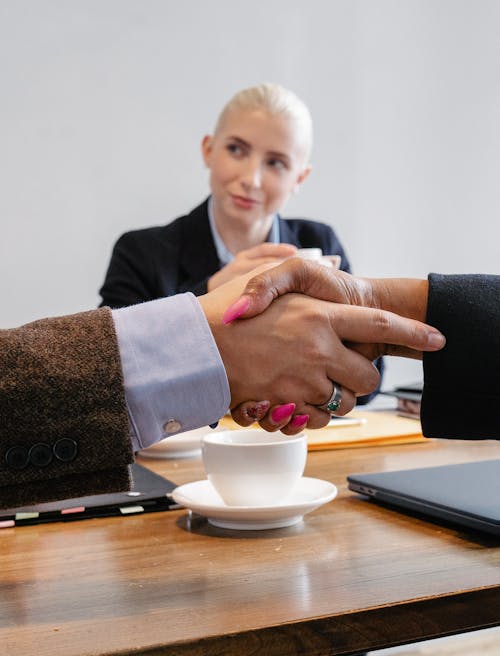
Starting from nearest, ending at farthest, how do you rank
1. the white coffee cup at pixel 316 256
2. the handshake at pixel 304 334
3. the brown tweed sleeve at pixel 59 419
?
the brown tweed sleeve at pixel 59 419
the handshake at pixel 304 334
the white coffee cup at pixel 316 256

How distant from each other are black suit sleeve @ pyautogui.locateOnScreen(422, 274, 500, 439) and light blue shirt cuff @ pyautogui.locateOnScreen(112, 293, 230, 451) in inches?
9.2

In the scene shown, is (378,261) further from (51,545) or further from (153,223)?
(51,545)

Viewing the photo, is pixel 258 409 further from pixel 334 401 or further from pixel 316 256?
pixel 316 256

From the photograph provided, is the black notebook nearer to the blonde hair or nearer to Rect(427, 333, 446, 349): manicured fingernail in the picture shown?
Rect(427, 333, 446, 349): manicured fingernail

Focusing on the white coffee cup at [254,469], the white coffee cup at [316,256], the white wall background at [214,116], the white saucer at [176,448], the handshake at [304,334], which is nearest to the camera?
the white coffee cup at [254,469]

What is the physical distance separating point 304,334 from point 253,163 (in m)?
1.19

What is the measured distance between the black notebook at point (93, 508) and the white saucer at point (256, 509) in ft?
0.12

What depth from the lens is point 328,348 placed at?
1.06 metres

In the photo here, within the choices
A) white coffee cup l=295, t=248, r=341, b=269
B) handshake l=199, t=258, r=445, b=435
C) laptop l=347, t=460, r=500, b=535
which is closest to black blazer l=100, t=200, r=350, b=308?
white coffee cup l=295, t=248, r=341, b=269

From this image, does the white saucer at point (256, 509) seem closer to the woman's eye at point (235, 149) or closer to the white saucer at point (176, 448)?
the white saucer at point (176, 448)

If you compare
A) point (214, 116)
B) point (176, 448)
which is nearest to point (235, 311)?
point (176, 448)

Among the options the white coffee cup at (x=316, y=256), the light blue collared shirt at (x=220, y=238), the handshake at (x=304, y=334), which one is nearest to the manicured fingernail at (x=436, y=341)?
the handshake at (x=304, y=334)

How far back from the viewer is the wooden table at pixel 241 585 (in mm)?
619

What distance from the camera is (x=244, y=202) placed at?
2.20m
